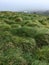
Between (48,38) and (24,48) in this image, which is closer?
(24,48)

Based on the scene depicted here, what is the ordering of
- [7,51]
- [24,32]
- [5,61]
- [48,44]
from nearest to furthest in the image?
[5,61]
[7,51]
[48,44]
[24,32]

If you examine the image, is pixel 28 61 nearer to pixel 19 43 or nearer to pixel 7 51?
pixel 7 51

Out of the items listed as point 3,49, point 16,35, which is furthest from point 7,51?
point 16,35

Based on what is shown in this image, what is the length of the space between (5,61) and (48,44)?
3346 mm

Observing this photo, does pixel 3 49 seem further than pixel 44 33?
No

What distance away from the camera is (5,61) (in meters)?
9.37

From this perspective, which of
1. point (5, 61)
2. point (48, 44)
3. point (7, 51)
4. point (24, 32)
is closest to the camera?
point (5, 61)

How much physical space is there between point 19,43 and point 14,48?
0.71m

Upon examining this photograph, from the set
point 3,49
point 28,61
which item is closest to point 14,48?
point 3,49

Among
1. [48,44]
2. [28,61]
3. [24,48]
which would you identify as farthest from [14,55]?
[48,44]

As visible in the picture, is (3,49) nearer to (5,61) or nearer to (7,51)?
(7,51)

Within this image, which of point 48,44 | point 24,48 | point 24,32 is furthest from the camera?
point 24,32

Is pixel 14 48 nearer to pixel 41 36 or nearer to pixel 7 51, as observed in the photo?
pixel 7 51

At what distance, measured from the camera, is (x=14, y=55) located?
9.91 m
